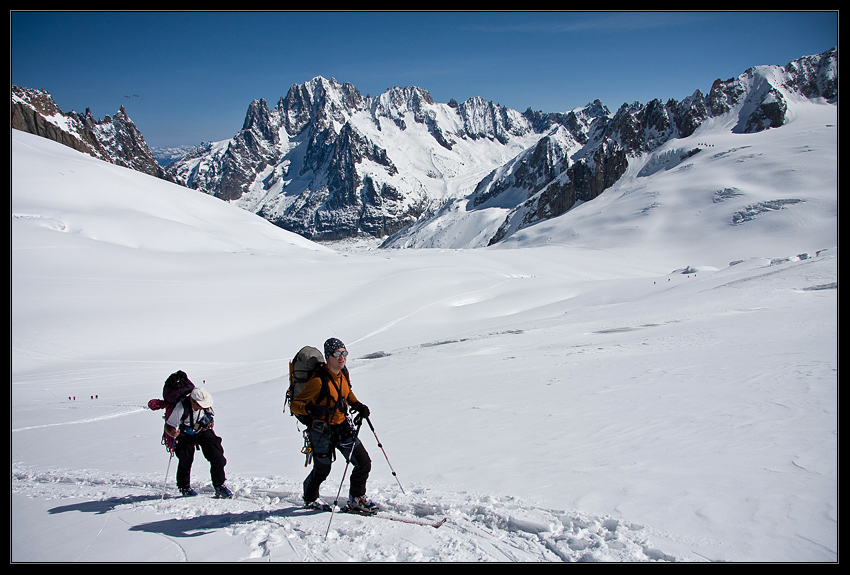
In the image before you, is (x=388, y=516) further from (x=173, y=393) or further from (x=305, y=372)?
(x=173, y=393)

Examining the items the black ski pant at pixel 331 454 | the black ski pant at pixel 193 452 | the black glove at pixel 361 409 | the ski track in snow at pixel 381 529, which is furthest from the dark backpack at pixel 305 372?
the black ski pant at pixel 193 452

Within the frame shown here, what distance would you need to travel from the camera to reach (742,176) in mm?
87312

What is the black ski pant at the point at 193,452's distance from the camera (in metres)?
6.35

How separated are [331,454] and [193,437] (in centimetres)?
248

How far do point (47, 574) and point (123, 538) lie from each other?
68 cm

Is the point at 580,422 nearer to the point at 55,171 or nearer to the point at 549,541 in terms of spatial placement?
the point at 549,541

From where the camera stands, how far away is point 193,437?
6531mm

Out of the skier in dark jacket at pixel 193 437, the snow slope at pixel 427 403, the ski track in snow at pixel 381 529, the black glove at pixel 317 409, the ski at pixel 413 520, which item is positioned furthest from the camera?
the skier in dark jacket at pixel 193 437

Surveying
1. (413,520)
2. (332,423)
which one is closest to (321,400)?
(332,423)

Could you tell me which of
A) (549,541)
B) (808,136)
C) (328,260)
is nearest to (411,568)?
(549,541)

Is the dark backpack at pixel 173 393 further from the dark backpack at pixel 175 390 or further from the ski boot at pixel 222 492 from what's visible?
the ski boot at pixel 222 492

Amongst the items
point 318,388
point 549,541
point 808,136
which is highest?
point 808,136

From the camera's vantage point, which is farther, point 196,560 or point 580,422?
point 580,422

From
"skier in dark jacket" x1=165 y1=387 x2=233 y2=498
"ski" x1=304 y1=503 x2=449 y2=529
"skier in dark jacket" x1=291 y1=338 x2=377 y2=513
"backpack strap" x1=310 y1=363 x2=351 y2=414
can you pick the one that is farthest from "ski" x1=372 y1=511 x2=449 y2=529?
"skier in dark jacket" x1=165 y1=387 x2=233 y2=498
